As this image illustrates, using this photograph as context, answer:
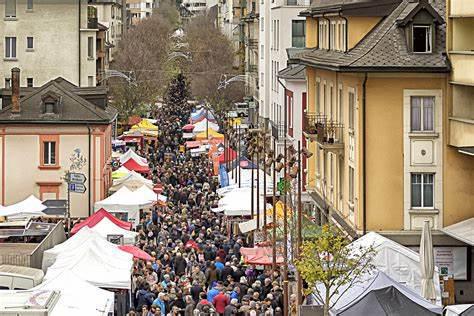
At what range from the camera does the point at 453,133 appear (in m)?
36.6

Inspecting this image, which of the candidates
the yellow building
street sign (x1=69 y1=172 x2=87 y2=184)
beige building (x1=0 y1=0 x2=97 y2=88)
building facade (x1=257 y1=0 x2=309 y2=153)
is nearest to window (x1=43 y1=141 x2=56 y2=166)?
street sign (x1=69 y1=172 x2=87 y2=184)

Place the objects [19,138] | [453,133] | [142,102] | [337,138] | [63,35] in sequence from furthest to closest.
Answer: [142,102] < [63,35] < [19,138] < [337,138] < [453,133]

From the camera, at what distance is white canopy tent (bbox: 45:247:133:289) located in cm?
3142

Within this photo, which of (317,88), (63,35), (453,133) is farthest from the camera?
(63,35)

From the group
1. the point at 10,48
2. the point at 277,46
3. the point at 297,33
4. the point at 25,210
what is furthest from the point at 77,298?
the point at 10,48

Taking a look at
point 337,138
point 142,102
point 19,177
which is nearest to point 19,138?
point 19,177

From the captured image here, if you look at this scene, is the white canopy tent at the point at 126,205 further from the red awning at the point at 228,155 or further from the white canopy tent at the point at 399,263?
the white canopy tent at the point at 399,263

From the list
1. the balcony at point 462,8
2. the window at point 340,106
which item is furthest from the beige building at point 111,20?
the balcony at point 462,8

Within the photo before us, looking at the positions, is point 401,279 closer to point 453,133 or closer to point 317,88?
point 453,133

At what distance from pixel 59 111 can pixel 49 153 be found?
1781mm

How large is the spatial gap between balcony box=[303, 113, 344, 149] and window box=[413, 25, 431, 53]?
16.3 feet

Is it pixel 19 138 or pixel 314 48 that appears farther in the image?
pixel 19 138

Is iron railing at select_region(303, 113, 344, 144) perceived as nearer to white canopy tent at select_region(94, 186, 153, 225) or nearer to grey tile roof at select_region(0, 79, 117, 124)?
white canopy tent at select_region(94, 186, 153, 225)

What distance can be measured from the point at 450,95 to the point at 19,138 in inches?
898
